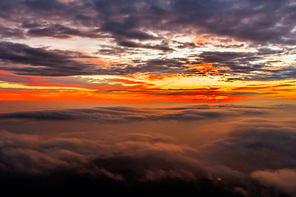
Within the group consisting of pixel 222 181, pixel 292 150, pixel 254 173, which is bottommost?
A: pixel 222 181

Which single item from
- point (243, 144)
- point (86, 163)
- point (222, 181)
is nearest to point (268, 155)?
point (243, 144)

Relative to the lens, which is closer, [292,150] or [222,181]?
[222,181]

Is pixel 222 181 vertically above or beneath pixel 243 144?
beneath

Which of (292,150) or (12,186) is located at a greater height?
(292,150)

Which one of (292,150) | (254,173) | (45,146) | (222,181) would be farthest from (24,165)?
(292,150)

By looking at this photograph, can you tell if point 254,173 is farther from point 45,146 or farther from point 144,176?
point 45,146

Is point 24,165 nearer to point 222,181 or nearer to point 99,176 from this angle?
point 99,176

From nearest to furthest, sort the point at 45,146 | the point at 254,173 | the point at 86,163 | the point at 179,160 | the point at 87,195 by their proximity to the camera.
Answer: the point at 87,195 → the point at 254,173 → the point at 86,163 → the point at 179,160 → the point at 45,146

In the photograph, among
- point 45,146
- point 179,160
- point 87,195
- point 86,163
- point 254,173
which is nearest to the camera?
point 87,195

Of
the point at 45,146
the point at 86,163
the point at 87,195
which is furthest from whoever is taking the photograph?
the point at 45,146
